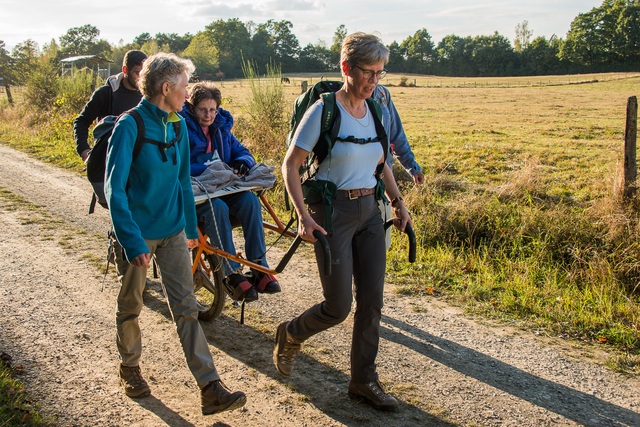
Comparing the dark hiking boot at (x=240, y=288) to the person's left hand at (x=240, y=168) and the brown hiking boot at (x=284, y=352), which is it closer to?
the brown hiking boot at (x=284, y=352)

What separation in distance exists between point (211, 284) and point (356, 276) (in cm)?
174

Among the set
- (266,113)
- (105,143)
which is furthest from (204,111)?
(266,113)

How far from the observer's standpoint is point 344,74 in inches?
134

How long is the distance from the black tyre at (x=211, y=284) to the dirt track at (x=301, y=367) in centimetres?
14

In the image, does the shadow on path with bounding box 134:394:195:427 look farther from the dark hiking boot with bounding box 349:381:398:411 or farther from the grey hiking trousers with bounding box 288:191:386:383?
the dark hiking boot with bounding box 349:381:398:411

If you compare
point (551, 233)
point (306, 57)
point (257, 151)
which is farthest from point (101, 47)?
point (551, 233)

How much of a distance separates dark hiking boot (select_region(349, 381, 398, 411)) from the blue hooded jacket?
85.6 inches

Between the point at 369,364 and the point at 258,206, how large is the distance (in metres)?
1.79

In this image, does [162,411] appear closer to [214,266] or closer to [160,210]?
[160,210]

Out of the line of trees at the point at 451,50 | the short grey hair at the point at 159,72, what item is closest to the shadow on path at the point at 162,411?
the short grey hair at the point at 159,72

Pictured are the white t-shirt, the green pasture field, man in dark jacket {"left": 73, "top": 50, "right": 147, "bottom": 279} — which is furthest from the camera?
man in dark jacket {"left": 73, "top": 50, "right": 147, "bottom": 279}

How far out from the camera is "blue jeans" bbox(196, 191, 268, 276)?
4816 mm

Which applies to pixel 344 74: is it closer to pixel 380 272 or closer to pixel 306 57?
pixel 380 272

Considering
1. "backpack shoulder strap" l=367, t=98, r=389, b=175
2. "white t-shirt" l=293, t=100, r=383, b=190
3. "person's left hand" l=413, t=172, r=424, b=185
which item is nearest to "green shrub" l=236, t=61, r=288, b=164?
"person's left hand" l=413, t=172, r=424, b=185
